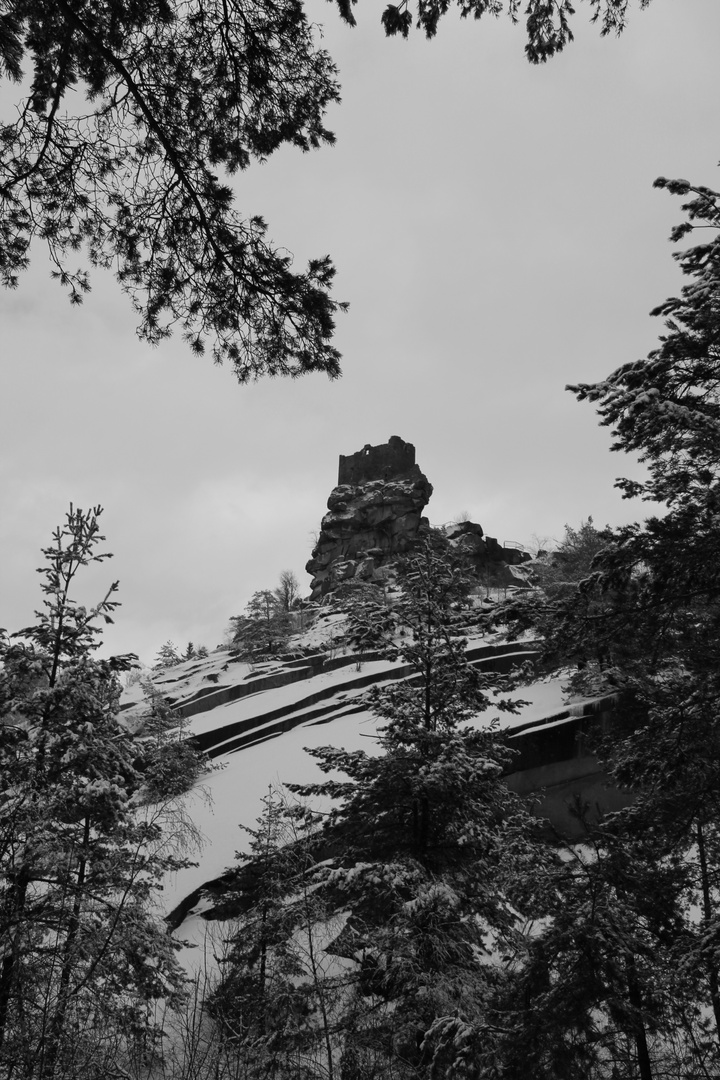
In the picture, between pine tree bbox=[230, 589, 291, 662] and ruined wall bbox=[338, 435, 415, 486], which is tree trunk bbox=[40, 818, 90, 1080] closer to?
pine tree bbox=[230, 589, 291, 662]

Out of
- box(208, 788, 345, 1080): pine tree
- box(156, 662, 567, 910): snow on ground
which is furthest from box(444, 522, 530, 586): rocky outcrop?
box(208, 788, 345, 1080): pine tree

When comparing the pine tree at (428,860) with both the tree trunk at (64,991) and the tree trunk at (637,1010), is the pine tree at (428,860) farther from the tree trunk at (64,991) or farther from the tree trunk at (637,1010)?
the tree trunk at (64,991)

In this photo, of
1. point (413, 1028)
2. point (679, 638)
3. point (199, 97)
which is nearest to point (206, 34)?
point (199, 97)

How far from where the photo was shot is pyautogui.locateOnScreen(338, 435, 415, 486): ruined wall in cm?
7500

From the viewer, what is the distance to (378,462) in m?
76.1

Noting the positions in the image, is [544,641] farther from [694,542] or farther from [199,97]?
[199,97]

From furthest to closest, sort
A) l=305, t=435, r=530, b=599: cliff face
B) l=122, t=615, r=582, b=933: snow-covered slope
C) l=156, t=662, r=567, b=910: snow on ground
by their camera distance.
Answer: l=305, t=435, r=530, b=599: cliff face, l=122, t=615, r=582, b=933: snow-covered slope, l=156, t=662, r=567, b=910: snow on ground

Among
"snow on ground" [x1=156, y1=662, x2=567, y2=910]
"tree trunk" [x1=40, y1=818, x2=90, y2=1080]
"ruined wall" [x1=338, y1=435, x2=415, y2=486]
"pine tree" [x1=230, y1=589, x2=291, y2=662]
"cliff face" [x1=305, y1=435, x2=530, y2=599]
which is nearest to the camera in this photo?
"tree trunk" [x1=40, y1=818, x2=90, y2=1080]

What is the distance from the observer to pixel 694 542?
5574mm

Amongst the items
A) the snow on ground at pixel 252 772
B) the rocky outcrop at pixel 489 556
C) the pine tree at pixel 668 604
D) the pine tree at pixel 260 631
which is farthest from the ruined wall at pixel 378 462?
the pine tree at pixel 668 604

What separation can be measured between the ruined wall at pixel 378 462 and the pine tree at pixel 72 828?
65927 millimetres

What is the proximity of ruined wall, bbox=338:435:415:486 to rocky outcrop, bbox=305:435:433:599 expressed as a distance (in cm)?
219

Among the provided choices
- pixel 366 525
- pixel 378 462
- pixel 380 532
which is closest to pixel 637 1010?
pixel 380 532

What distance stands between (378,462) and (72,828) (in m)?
69.8
